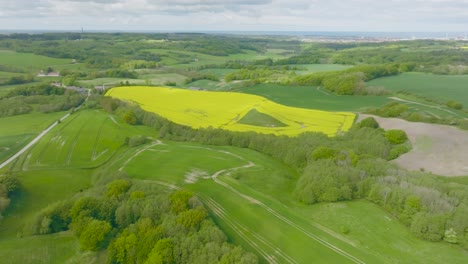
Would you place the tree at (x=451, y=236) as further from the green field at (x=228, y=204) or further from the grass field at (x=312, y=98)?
the grass field at (x=312, y=98)

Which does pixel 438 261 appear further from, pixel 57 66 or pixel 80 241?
pixel 57 66

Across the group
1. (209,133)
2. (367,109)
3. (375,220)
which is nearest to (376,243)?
(375,220)

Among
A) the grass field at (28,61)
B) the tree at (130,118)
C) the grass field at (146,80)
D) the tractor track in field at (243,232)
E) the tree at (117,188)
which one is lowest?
the tractor track in field at (243,232)

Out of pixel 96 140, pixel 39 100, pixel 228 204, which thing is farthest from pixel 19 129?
pixel 228 204

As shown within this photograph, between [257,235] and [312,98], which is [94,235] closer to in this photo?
[257,235]

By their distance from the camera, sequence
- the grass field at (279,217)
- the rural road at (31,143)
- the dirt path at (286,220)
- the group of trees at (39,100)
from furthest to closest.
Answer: the group of trees at (39,100)
the rural road at (31,143)
the dirt path at (286,220)
the grass field at (279,217)

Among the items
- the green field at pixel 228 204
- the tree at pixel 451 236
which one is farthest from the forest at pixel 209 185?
the green field at pixel 228 204
